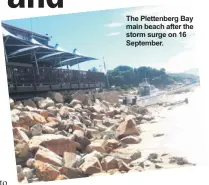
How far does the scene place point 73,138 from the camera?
255cm

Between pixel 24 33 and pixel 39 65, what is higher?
pixel 24 33

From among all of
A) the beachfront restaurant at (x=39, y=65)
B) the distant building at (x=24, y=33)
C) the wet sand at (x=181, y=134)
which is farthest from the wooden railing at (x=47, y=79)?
the wet sand at (x=181, y=134)

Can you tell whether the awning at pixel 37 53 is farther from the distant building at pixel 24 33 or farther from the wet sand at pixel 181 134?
the wet sand at pixel 181 134

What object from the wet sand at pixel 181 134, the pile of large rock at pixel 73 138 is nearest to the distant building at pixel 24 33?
the pile of large rock at pixel 73 138

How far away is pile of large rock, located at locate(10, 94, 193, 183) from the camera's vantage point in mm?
2510

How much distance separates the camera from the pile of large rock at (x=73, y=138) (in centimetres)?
251

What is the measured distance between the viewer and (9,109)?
8.26 ft

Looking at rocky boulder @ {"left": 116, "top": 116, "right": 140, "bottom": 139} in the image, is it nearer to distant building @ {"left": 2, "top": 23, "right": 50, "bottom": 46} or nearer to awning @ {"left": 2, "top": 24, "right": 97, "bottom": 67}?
awning @ {"left": 2, "top": 24, "right": 97, "bottom": 67}

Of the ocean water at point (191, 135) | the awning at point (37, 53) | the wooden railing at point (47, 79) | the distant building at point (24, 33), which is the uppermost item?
the distant building at point (24, 33)

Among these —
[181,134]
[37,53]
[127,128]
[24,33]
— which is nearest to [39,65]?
[37,53]

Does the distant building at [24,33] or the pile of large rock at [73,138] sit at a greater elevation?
the distant building at [24,33]

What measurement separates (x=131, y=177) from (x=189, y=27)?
86 centimetres

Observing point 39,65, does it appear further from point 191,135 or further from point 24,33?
point 191,135

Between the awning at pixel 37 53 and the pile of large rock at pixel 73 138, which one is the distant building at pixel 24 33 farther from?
the pile of large rock at pixel 73 138
